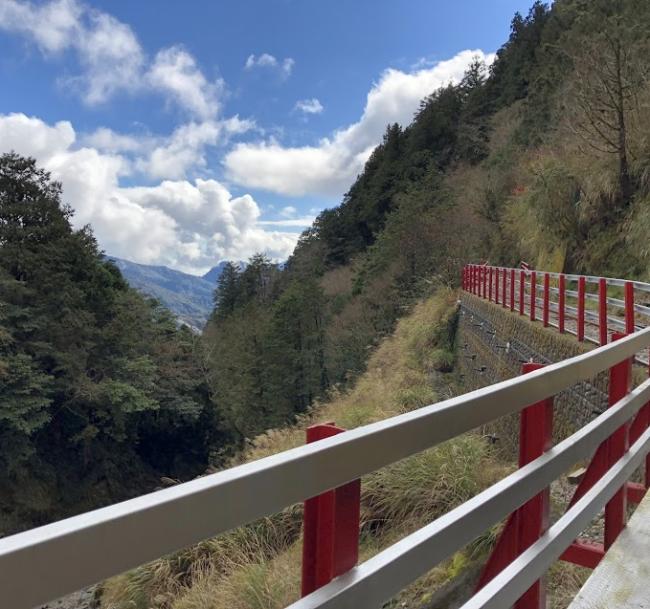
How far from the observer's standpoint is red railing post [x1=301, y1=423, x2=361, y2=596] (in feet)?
4.09

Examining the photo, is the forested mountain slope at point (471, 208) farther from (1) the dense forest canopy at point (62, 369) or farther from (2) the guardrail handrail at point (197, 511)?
(2) the guardrail handrail at point (197, 511)

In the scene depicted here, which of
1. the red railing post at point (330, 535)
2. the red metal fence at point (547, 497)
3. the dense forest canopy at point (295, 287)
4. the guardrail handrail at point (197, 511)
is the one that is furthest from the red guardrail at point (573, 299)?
the red railing post at point (330, 535)

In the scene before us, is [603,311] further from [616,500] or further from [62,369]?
[62,369]

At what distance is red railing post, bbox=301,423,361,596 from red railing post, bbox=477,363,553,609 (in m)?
1.04

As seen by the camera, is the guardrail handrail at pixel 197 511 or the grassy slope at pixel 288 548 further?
the grassy slope at pixel 288 548

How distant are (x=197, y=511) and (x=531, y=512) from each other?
1.60 m

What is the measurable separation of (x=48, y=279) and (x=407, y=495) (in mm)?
A: 25968

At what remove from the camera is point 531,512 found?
2.10 m

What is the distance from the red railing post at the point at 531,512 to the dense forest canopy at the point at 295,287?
7633 millimetres

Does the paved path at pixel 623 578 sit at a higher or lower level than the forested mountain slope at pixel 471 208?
lower

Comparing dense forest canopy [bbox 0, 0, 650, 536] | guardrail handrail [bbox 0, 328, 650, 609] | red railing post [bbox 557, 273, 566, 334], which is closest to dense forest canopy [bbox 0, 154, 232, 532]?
dense forest canopy [bbox 0, 0, 650, 536]

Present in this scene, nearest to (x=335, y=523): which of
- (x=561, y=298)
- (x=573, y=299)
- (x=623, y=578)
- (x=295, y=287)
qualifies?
(x=623, y=578)

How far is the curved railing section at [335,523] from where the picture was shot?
0.77 meters

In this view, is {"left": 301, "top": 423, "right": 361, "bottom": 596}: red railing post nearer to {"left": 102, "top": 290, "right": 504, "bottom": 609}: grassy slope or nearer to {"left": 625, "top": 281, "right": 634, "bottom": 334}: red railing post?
{"left": 102, "top": 290, "right": 504, "bottom": 609}: grassy slope
